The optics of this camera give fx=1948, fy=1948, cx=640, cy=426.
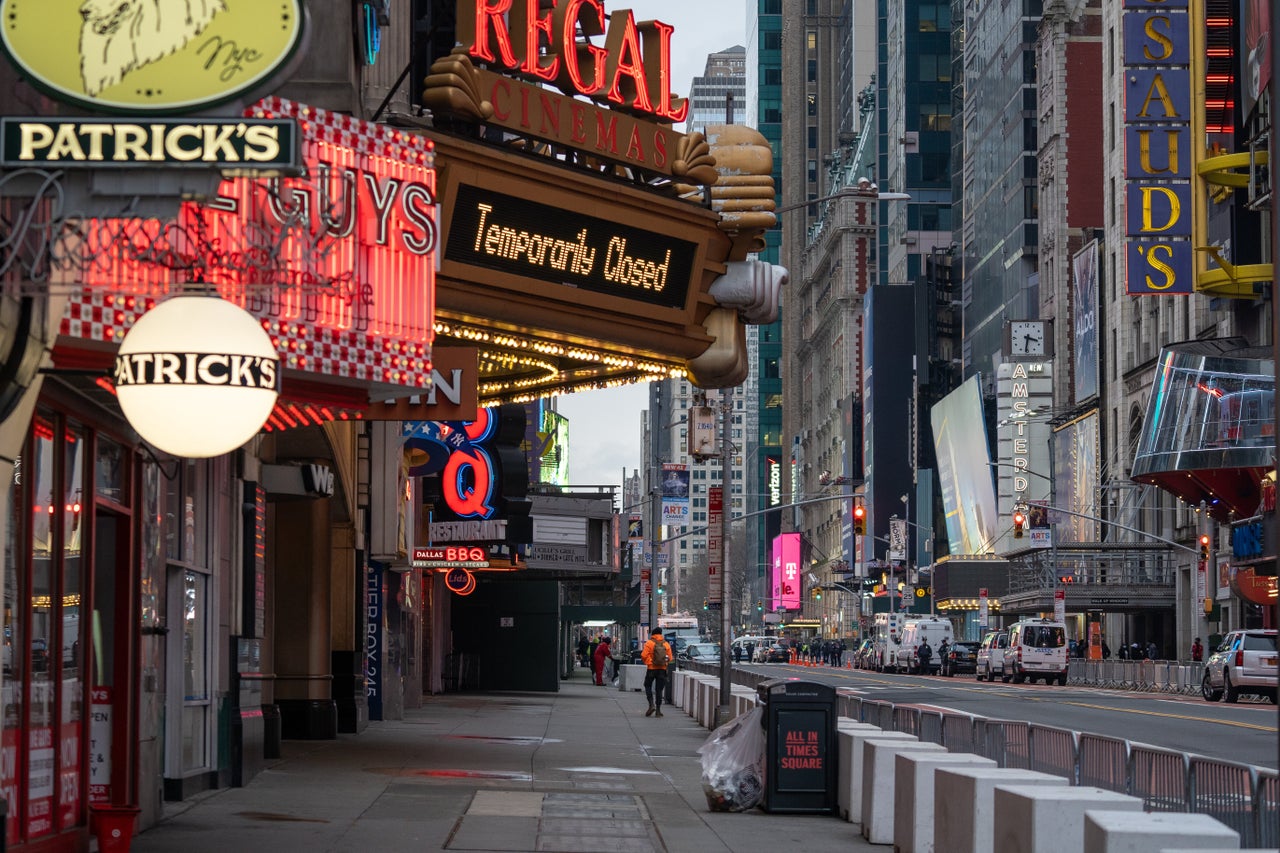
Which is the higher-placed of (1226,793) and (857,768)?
(1226,793)

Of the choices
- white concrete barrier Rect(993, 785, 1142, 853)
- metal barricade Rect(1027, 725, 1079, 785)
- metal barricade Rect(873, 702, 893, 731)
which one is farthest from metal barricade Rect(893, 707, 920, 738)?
white concrete barrier Rect(993, 785, 1142, 853)

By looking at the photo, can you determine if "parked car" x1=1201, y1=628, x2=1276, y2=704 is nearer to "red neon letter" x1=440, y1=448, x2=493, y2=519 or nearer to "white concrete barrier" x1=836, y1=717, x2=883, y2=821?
"red neon letter" x1=440, y1=448, x2=493, y2=519

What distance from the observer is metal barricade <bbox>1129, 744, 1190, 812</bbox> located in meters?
12.7

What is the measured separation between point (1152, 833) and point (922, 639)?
7489 centimetres

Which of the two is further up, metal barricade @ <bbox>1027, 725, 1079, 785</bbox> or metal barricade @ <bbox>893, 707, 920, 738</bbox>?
metal barricade @ <bbox>1027, 725, 1079, 785</bbox>

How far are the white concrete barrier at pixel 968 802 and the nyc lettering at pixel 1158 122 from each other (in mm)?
52154

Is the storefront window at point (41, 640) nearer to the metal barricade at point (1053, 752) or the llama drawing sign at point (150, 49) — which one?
the llama drawing sign at point (150, 49)

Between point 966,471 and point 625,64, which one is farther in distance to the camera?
point 966,471

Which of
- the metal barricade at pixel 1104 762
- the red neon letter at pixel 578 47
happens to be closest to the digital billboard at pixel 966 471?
the red neon letter at pixel 578 47

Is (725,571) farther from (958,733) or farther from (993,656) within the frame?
(993,656)

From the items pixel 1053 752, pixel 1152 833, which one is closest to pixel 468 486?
pixel 1053 752

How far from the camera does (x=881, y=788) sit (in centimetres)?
1686

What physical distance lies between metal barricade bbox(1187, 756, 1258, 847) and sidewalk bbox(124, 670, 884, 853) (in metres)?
4.69

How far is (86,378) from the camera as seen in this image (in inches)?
491
